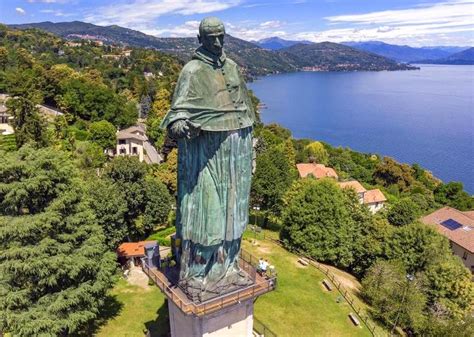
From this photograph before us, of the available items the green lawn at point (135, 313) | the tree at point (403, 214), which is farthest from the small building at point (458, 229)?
the green lawn at point (135, 313)

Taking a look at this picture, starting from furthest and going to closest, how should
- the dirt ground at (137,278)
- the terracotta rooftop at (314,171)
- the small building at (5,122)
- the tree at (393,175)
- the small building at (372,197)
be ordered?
the tree at (393,175), the terracotta rooftop at (314,171), the small building at (5,122), the small building at (372,197), the dirt ground at (137,278)

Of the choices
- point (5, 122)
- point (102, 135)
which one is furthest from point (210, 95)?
point (5, 122)

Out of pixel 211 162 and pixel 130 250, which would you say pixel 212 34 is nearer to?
pixel 211 162

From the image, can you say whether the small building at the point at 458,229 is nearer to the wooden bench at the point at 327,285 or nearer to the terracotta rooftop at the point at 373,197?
the terracotta rooftop at the point at 373,197

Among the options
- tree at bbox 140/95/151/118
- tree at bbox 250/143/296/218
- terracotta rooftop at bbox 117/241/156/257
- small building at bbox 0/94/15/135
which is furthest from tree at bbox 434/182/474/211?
small building at bbox 0/94/15/135

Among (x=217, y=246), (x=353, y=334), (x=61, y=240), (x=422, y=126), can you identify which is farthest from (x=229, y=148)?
(x=422, y=126)

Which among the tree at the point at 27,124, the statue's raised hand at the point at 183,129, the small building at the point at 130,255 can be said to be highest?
the statue's raised hand at the point at 183,129

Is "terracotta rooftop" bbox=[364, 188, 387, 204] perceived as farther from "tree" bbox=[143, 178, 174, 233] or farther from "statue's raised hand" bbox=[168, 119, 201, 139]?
"statue's raised hand" bbox=[168, 119, 201, 139]

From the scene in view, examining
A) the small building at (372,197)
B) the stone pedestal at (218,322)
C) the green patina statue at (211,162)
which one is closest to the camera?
the green patina statue at (211,162)
